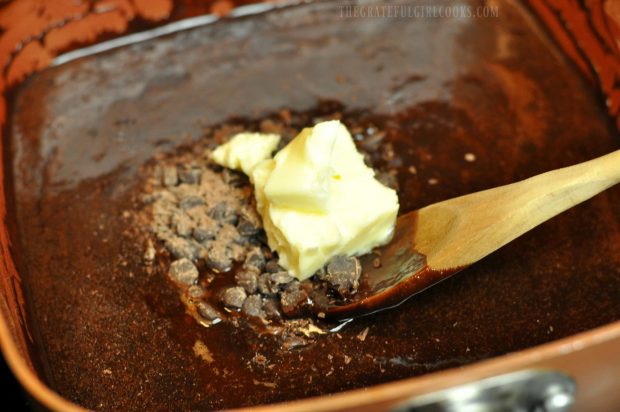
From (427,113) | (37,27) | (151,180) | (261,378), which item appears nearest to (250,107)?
(151,180)

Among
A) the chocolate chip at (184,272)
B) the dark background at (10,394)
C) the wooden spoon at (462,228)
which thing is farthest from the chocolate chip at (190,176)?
the dark background at (10,394)

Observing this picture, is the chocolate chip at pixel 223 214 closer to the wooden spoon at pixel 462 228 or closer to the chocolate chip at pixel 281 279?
the chocolate chip at pixel 281 279

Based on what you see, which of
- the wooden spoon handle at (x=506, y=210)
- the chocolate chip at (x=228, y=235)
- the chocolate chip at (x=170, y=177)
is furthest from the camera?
the chocolate chip at (x=170, y=177)

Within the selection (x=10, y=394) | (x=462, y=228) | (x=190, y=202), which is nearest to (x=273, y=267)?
(x=190, y=202)

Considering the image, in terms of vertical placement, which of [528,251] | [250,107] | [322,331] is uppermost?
[250,107]

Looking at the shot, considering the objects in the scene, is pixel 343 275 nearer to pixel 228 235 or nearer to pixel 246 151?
pixel 228 235

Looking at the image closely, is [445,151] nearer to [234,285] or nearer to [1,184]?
[234,285]

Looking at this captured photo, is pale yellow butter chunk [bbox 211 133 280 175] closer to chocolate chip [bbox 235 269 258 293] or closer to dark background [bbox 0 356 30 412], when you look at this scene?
chocolate chip [bbox 235 269 258 293]

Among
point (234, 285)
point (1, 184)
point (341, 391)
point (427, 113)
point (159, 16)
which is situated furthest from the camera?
point (159, 16)
